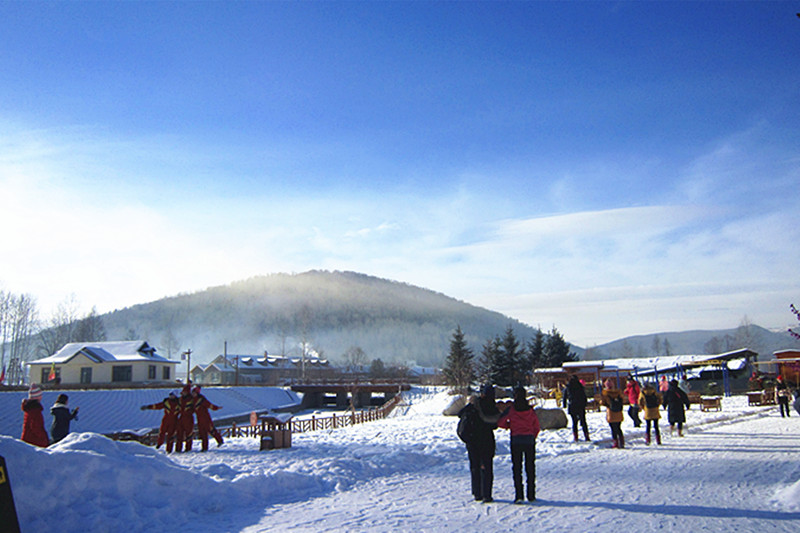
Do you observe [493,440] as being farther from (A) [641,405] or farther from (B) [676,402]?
(B) [676,402]

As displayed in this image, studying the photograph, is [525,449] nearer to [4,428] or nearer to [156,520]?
[156,520]

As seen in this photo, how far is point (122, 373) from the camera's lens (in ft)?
179

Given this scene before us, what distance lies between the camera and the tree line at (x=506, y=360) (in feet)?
200

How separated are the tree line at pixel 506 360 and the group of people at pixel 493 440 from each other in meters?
51.5

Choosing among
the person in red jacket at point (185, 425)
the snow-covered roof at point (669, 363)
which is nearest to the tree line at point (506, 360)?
the snow-covered roof at point (669, 363)

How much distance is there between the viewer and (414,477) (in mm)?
10742

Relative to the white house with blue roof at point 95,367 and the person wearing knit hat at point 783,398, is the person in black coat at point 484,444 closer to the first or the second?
the person wearing knit hat at point 783,398

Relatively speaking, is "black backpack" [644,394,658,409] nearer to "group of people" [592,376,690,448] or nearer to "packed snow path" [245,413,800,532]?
"group of people" [592,376,690,448]

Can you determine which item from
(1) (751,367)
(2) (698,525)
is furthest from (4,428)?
(1) (751,367)

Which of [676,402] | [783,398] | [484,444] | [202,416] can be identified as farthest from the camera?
[783,398]

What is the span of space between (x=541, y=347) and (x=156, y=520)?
66469 mm

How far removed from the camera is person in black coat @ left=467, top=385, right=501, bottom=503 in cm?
798

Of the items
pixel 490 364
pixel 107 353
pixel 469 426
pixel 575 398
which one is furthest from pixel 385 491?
pixel 490 364

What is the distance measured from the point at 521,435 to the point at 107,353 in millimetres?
55922
